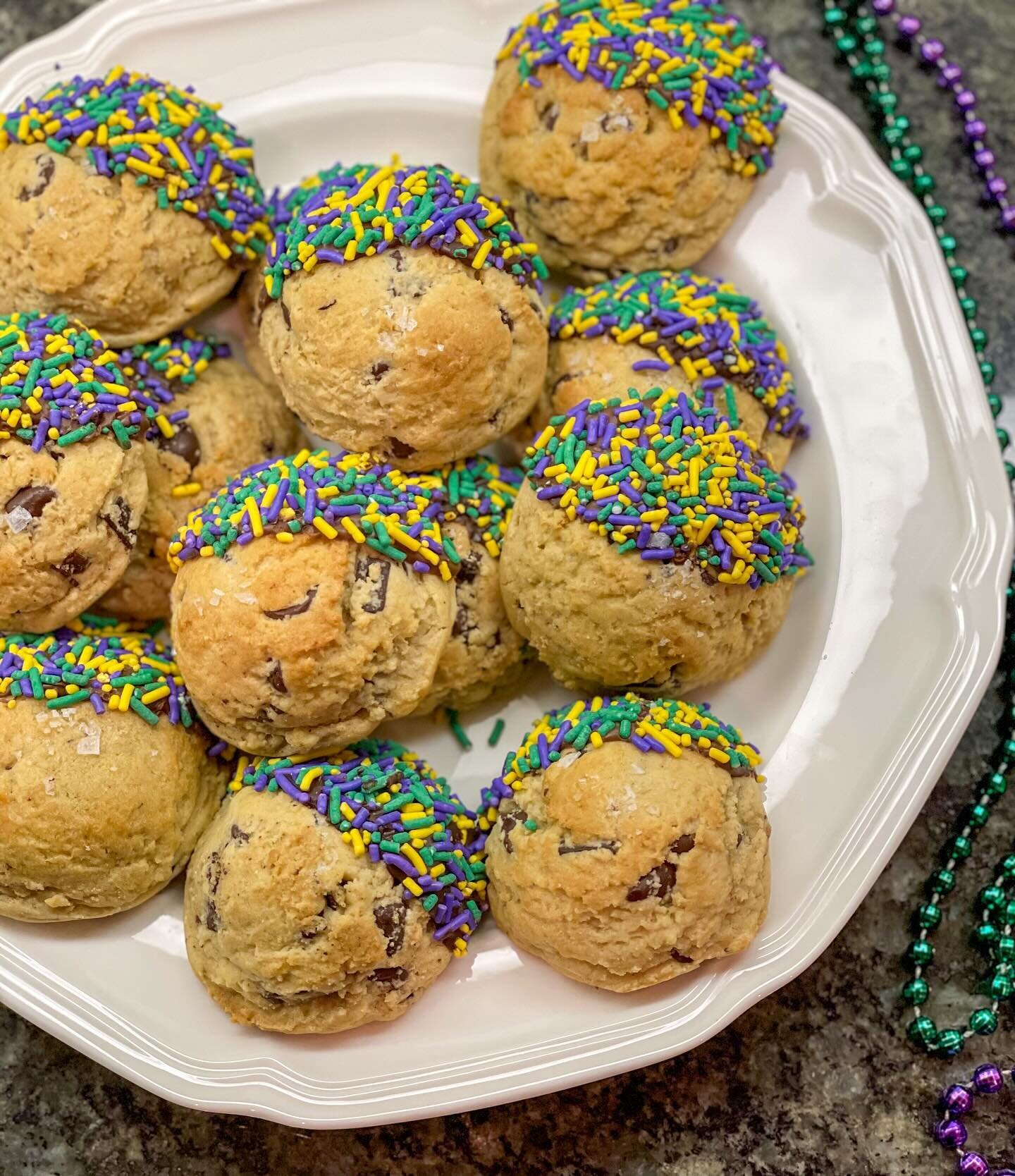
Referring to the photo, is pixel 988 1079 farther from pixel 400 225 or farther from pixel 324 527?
pixel 400 225

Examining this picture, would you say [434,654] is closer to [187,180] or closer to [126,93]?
[187,180]

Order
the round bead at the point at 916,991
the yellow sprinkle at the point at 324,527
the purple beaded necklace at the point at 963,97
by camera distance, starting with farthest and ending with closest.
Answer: the purple beaded necklace at the point at 963,97, the round bead at the point at 916,991, the yellow sprinkle at the point at 324,527

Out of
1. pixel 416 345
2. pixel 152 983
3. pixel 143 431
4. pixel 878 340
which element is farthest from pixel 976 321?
pixel 152 983

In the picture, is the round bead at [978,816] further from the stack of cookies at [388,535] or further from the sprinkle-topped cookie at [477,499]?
the sprinkle-topped cookie at [477,499]

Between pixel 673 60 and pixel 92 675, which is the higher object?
pixel 673 60

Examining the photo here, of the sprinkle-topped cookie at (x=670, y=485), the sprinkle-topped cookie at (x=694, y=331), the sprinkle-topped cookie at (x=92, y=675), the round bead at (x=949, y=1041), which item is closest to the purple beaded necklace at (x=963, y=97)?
the sprinkle-topped cookie at (x=694, y=331)

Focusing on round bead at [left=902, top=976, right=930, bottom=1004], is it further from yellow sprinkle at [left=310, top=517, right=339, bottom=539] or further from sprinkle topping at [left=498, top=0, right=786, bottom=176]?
sprinkle topping at [left=498, top=0, right=786, bottom=176]

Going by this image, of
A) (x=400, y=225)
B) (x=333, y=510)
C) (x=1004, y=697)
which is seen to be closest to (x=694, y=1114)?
(x=1004, y=697)
